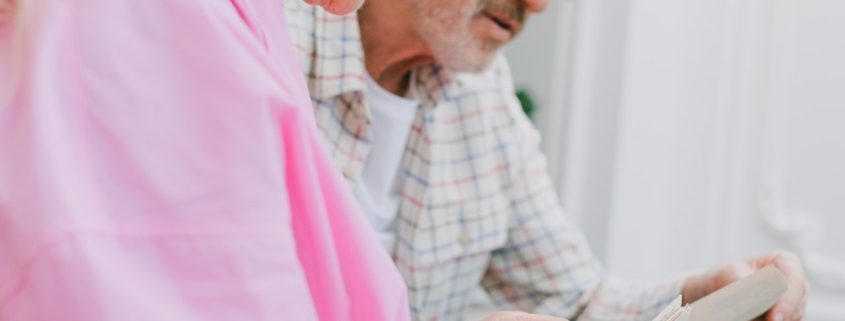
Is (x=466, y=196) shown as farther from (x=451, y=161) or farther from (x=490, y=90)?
(x=490, y=90)

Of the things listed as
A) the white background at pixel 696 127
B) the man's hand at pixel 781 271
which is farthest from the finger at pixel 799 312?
the white background at pixel 696 127

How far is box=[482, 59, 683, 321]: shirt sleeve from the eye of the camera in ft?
4.26

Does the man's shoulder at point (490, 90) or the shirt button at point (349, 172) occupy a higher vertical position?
the man's shoulder at point (490, 90)

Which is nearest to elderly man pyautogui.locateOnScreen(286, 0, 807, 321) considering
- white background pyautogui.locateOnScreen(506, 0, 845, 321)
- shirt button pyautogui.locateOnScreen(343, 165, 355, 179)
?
shirt button pyautogui.locateOnScreen(343, 165, 355, 179)

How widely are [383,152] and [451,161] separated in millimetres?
108

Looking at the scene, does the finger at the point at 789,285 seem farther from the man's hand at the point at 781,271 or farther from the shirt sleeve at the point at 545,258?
the shirt sleeve at the point at 545,258

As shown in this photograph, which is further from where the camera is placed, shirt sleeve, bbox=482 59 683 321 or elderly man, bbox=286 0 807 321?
shirt sleeve, bbox=482 59 683 321

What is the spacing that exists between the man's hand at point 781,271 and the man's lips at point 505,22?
0.40 meters

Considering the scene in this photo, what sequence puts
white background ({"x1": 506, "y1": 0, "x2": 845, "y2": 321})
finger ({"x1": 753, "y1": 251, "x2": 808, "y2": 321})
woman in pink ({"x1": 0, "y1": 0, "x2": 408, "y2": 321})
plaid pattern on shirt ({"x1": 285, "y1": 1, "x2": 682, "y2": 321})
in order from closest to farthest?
woman in pink ({"x1": 0, "y1": 0, "x2": 408, "y2": 321}) → finger ({"x1": 753, "y1": 251, "x2": 808, "y2": 321}) → plaid pattern on shirt ({"x1": 285, "y1": 1, "x2": 682, "y2": 321}) → white background ({"x1": 506, "y1": 0, "x2": 845, "y2": 321})

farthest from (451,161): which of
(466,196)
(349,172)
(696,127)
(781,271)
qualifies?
(696,127)

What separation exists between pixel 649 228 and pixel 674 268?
0.45 ft

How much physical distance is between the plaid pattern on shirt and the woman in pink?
67cm

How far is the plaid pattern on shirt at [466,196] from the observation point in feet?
3.59

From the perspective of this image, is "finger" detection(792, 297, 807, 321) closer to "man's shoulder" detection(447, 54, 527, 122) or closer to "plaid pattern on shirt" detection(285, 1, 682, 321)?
"plaid pattern on shirt" detection(285, 1, 682, 321)
